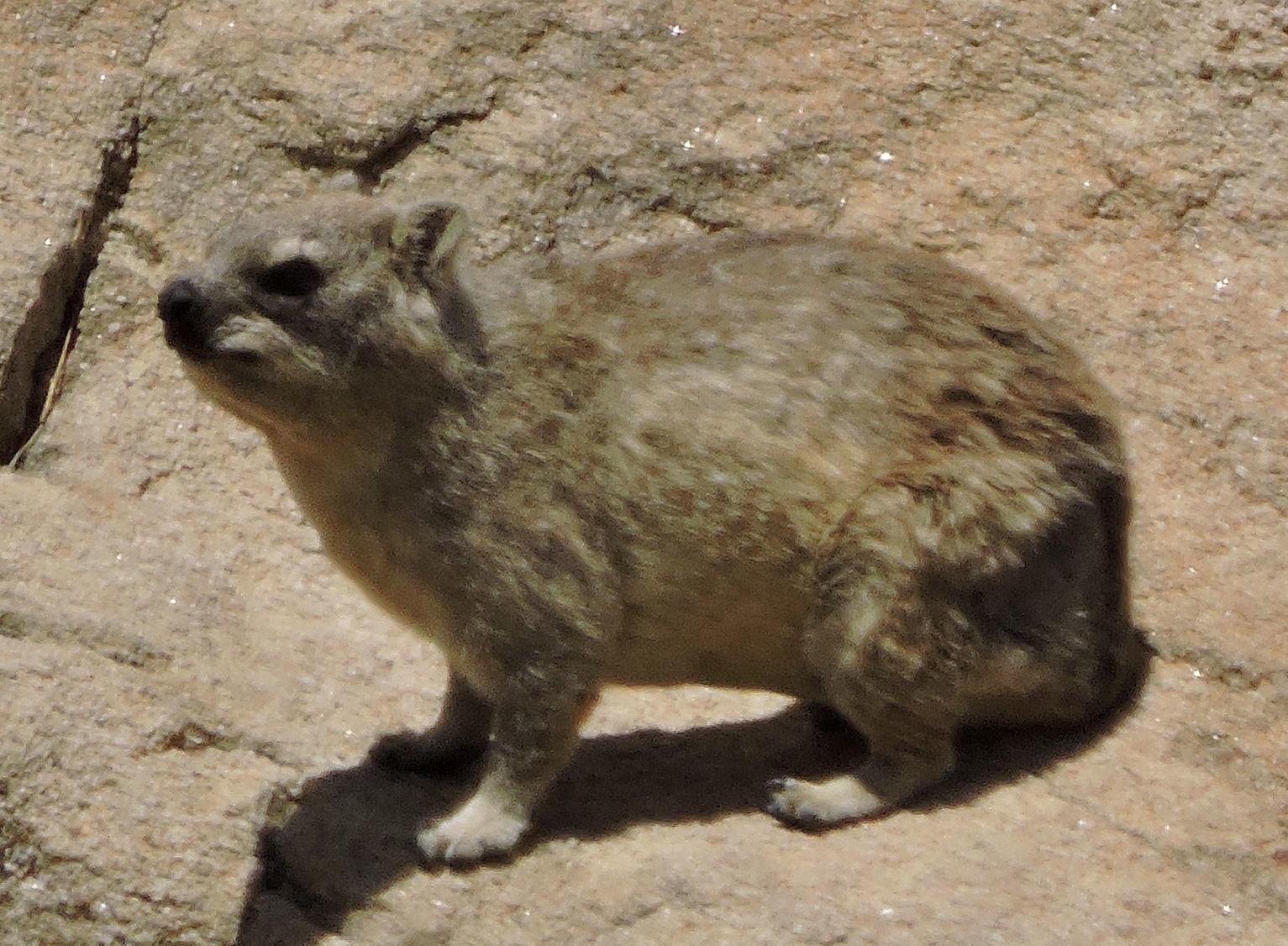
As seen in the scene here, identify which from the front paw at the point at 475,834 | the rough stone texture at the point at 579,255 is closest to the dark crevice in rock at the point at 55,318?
the rough stone texture at the point at 579,255

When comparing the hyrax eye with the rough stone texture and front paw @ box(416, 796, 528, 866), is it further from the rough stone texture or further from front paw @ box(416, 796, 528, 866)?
front paw @ box(416, 796, 528, 866)

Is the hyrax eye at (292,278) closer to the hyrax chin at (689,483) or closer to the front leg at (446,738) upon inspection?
the hyrax chin at (689,483)

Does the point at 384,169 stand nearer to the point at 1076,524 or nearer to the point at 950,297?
the point at 950,297

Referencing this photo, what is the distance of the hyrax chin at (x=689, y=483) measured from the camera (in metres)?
5.77

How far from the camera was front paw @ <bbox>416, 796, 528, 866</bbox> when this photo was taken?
582 cm

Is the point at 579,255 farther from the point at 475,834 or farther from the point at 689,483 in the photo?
the point at 475,834

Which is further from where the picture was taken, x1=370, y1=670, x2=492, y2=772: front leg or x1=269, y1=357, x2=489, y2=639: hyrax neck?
x1=370, y1=670, x2=492, y2=772: front leg

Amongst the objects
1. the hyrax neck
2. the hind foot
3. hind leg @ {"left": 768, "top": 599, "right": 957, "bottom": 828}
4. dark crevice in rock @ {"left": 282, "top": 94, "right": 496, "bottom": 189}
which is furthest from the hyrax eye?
dark crevice in rock @ {"left": 282, "top": 94, "right": 496, "bottom": 189}

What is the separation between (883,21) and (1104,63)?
3.05 feet

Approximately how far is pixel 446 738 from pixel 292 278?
5.37 ft

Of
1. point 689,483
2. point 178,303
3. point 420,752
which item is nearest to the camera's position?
point 178,303

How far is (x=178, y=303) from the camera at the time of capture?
17.9 feet

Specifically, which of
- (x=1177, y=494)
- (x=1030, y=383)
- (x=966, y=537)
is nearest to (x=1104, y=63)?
(x=1177, y=494)

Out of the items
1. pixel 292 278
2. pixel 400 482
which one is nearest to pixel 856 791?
pixel 400 482
